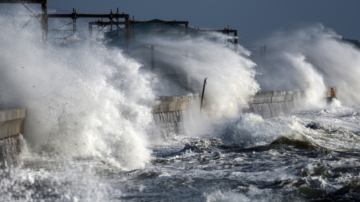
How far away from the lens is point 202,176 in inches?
412

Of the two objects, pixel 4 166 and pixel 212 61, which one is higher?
pixel 212 61

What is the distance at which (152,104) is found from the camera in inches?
689

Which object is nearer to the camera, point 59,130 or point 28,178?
point 28,178

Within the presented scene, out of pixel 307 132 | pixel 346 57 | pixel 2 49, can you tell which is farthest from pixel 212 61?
pixel 346 57

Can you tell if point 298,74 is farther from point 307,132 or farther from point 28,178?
point 28,178

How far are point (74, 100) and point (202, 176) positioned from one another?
3.62 metres

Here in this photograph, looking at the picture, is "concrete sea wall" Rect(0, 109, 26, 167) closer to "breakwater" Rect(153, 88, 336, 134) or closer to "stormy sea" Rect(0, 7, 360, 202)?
"stormy sea" Rect(0, 7, 360, 202)

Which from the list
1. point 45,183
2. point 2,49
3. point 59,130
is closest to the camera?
point 45,183

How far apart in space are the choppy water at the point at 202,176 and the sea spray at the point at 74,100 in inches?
23.3

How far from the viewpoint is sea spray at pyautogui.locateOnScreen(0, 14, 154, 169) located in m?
12.1

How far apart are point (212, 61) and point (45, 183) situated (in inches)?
803

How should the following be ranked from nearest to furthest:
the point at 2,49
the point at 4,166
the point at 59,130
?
the point at 4,166 < the point at 59,130 < the point at 2,49

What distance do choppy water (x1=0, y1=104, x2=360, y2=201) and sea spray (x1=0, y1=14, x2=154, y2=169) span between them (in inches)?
23.3

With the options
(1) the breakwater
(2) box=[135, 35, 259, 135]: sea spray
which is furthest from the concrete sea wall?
(2) box=[135, 35, 259, 135]: sea spray
